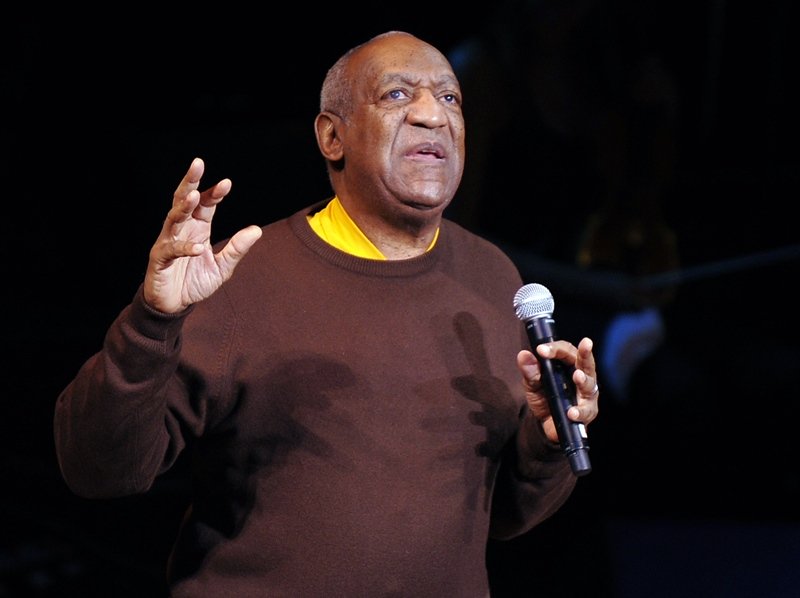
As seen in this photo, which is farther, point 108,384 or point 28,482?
point 28,482

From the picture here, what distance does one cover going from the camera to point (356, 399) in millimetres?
1626

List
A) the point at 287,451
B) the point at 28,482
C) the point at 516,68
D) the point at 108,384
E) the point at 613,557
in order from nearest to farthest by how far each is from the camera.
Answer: the point at 108,384 < the point at 287,451 < the point at 613,557 < the point at 28,482 < the point at 516,68

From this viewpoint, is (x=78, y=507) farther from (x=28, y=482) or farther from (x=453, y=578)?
(x=453, y=578)

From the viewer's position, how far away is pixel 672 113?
12.3 ft

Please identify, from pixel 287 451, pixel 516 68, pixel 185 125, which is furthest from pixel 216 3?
pixel 287 451

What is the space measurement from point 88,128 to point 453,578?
208 cm

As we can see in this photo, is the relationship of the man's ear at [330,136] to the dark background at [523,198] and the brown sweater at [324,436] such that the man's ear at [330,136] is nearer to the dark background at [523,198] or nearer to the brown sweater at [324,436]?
the brown sweater at [324,436]

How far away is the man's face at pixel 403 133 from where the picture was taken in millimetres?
1680

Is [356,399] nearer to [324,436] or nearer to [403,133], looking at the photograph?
[324,436]

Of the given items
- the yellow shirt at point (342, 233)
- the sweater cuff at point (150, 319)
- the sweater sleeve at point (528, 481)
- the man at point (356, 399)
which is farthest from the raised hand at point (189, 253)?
the sweater sleeve at point (528, 481)

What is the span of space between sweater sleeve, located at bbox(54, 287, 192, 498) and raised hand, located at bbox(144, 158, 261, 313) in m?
0.03

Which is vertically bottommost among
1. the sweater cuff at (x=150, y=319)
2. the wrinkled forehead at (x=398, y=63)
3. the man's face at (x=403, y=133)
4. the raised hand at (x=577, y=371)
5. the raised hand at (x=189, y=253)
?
the raised hand at (x=577, y=371)

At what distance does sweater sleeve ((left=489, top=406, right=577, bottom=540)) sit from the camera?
1.68m

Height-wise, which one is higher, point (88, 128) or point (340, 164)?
point (88, 128)
